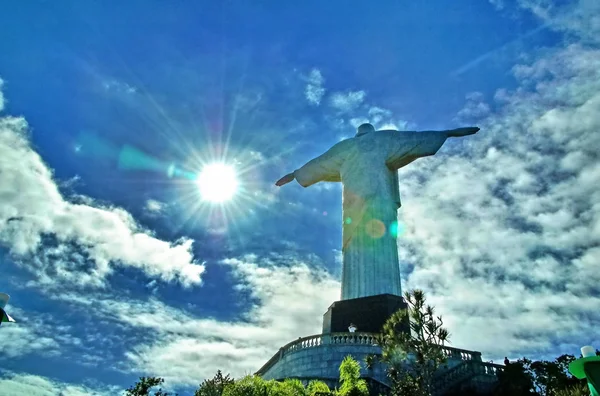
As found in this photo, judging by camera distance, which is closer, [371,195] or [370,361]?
[370,361]

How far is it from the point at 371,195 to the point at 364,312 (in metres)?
8.34

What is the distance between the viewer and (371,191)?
98.2 ft

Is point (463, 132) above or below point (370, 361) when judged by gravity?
above

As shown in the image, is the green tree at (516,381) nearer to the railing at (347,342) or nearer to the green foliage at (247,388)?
the railing at (347,342)

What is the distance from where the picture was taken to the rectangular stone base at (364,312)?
23047mm

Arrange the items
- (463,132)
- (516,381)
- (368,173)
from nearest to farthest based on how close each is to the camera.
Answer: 1. (516,381)
2. (368,173)
3. (463,132)

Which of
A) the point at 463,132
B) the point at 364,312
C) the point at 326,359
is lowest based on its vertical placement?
the point at 326,359

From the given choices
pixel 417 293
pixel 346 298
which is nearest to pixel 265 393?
pixel 417 293

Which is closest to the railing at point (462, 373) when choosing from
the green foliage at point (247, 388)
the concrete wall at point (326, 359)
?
the concrete wall at point (326, 359)

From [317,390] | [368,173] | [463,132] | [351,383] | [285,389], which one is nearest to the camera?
[285,389]

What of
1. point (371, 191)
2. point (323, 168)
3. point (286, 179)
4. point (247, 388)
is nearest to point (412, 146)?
point (371, 191)

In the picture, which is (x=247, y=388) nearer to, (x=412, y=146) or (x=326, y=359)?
(x=326, y=359)

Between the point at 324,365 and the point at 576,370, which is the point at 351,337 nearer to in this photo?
the point at 324,365

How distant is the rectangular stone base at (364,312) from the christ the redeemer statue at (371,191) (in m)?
2.05
